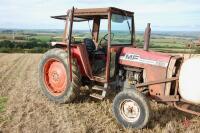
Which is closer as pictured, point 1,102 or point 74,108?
point 74,108

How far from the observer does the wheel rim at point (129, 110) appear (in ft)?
20.1

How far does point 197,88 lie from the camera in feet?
18.5

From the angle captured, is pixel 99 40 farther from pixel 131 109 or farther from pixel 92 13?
pixel 131 109

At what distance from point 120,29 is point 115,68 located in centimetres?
94

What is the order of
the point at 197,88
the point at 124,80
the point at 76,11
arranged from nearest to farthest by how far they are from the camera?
the point at 197,88 < the point at 124,80 < the point at 76,11

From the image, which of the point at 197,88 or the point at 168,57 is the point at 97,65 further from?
the point at 197,88

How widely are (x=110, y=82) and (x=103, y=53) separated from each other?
75cm

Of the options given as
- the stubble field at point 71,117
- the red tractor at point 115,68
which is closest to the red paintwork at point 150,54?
the red tractor at point 115,68

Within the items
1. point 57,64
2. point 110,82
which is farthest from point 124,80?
point 57,64

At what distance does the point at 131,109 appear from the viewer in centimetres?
619

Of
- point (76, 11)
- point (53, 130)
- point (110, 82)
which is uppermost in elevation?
point (76, 11)

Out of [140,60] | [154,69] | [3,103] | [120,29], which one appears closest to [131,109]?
[154,69]

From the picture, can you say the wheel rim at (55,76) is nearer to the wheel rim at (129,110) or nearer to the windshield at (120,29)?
the windshield at (120,29)

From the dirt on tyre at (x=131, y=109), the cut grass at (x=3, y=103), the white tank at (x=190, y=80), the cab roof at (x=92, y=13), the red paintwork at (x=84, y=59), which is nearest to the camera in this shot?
the white tank at (x=190, y=80)
